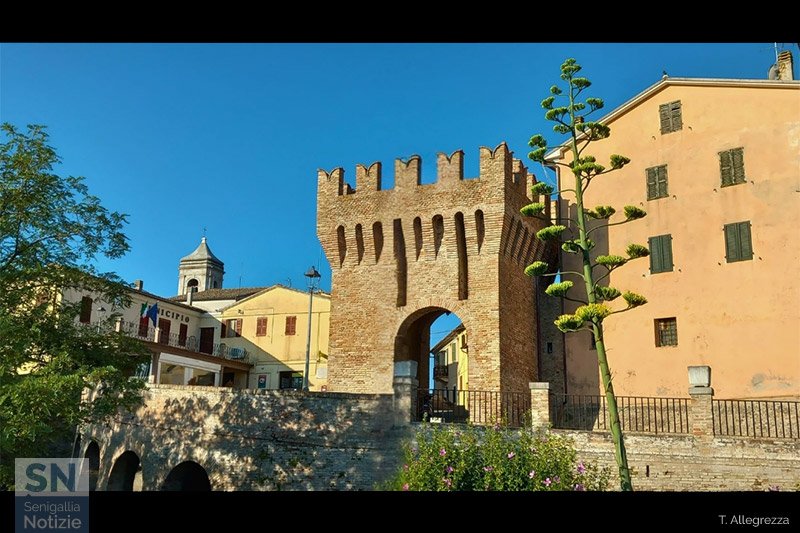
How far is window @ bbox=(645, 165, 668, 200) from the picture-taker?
2011 cm

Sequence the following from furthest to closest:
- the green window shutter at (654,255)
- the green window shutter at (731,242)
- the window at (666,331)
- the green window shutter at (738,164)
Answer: the green window shutter at (654,255)
the window at (666,331)
the green window shutter at (738,164)
the green window shutter at (731,242)

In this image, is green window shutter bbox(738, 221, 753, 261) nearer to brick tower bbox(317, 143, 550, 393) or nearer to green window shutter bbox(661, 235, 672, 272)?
green window shutter bbox(661, 235, 672, 272)

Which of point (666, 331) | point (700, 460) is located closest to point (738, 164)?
point (666, 331)

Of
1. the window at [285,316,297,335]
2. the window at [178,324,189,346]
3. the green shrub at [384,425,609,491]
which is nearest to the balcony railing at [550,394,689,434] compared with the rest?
the green shrub at [384,425,609,491]

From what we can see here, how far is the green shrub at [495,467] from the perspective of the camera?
1254 centimetres

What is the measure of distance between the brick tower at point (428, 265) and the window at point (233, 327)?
15.8 m

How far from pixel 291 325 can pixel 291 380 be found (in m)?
2.52

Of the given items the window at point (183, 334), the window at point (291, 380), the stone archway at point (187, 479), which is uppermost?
the window at point (183, 334)

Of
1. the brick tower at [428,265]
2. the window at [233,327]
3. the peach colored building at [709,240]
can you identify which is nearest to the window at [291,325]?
the window at [233,327]

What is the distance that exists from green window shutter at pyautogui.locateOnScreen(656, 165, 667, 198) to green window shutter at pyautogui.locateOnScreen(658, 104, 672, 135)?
1050 millimetres

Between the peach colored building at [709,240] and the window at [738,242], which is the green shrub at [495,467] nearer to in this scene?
the peach colored building at [709,240]
